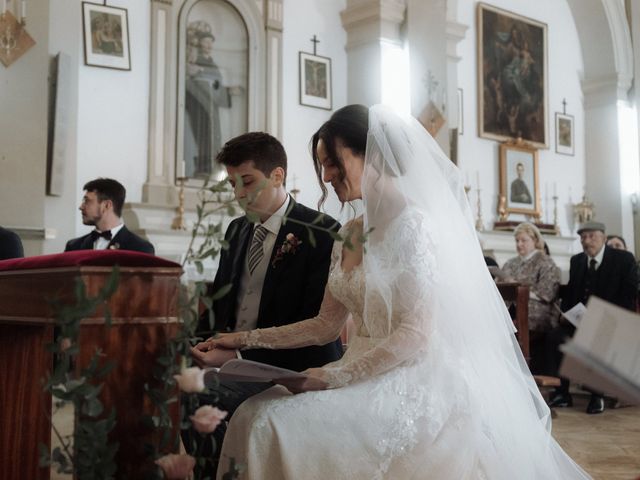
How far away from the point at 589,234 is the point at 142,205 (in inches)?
174

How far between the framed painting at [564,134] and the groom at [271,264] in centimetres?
1070

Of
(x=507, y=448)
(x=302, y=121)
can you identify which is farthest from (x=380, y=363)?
(x=302, y=121)

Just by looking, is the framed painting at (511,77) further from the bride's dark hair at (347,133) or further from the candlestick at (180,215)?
the bride's dark hair at (347,133)

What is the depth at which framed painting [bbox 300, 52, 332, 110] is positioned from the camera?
990 centimetres

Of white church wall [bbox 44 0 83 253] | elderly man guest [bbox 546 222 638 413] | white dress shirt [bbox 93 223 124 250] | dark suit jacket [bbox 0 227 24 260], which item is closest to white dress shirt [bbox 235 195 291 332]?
dark suit jacket [bbox 0 227 24 260]

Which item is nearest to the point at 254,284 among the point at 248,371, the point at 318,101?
the point at 248,371

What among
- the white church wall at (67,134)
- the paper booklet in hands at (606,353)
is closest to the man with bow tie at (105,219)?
the white church wall at (67,134)

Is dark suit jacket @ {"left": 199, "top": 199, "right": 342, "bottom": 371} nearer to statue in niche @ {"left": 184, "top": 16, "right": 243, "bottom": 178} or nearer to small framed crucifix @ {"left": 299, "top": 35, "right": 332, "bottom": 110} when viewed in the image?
statue in niche @ {"left": 184, "top": 16, "right": 243, "bottom": 178}

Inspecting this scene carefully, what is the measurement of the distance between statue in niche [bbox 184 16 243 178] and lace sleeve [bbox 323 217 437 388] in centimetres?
650

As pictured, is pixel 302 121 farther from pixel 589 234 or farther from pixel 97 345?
pixel 97 345

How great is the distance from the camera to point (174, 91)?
28.7ft

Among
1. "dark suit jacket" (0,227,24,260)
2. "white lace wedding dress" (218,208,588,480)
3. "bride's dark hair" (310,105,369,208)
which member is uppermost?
"bride's dark hair" (310,105,369,208)

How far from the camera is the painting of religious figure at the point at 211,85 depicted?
8914 mm

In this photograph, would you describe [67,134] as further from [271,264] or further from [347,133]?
[347,133]
